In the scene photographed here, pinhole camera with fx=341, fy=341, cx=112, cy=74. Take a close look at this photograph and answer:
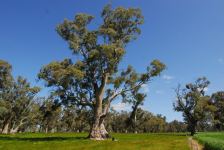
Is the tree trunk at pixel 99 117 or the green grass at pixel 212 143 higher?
the tree trunk at pixel 99 117

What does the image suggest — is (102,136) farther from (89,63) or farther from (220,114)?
(220,114)

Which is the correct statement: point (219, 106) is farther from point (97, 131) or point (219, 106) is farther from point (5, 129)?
point (97, 131)

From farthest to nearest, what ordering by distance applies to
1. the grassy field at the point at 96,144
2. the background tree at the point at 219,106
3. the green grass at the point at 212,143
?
the background tree at the point at 219,106, the grassy field at the point at 96,144, the green grass at the point at 212,143

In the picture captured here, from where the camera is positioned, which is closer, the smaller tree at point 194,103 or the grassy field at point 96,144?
the grassy field at point 96,144

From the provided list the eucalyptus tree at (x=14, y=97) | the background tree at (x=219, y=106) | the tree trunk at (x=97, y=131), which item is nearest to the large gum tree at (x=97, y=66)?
the tree trunk at (x=97, y=131)

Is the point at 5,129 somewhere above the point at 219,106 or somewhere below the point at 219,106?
below

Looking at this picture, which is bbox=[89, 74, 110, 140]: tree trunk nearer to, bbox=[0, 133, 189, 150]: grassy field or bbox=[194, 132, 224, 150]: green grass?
bbox=[0, 133, 189, 150]: grassy field

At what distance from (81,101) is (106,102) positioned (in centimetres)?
437

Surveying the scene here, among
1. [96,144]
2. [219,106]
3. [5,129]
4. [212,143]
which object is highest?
[219,106]

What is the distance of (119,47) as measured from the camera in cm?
5691

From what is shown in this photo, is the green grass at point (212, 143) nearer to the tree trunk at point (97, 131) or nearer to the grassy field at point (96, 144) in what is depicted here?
the grassy field at point (96, 144)

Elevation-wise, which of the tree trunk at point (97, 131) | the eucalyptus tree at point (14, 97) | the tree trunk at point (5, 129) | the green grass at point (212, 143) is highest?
the eucalyptus tree at point (14, 97)

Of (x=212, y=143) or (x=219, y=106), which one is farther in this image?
(x=219, y=106)

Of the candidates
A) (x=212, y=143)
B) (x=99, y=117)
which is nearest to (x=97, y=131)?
(x=99, y=117)
